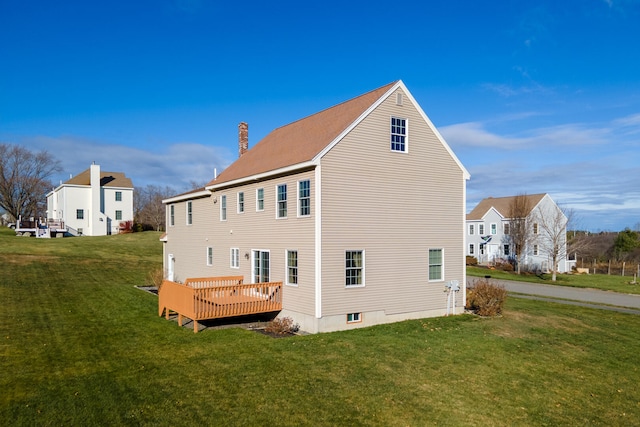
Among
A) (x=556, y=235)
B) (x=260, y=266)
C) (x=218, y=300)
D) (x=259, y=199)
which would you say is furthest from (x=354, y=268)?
(x=556, y=235)

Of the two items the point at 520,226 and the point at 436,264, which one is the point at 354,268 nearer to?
the point at 436,264

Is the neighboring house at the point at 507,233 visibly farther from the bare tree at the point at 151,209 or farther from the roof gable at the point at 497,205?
the bare tree at the point at 151,209

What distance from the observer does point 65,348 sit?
1211 cm

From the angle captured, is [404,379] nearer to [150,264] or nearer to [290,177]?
[290,177]

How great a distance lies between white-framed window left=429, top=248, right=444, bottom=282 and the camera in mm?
17125

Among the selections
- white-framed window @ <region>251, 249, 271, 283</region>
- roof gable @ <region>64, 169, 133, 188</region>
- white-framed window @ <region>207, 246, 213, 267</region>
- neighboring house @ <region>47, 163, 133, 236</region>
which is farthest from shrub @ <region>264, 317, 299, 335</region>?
roof gable @ <region>64, 169, 133, 188</region>

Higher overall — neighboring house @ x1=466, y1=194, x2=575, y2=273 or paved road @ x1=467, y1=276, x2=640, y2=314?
neighboring house @ x1=466, y1=194, x2=575, y2=273

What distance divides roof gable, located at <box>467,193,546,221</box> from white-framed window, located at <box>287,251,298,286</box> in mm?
A: 37244

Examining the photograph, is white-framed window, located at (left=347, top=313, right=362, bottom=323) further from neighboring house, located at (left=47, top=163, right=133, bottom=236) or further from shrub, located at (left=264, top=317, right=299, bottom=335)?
neighboring house, located at (left=47, top=163, right=133, bottom=236)

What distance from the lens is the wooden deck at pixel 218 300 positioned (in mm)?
14020

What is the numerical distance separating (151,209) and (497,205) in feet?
192

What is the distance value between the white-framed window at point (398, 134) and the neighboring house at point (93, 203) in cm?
4543

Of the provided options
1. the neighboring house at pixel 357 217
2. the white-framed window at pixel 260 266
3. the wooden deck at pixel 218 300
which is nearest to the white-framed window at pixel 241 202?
the neighboring house at pixel 357 217

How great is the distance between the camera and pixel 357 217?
1510 cm
